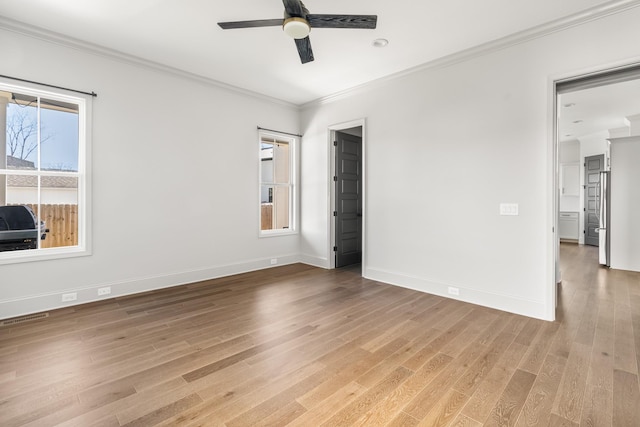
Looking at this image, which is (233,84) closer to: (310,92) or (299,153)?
(310,92)

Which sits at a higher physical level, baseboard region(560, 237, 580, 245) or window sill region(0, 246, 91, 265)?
window sill region(0, 246, 91, 265)

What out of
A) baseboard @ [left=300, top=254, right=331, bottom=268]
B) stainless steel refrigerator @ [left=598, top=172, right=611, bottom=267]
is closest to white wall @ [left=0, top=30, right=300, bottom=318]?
baseboard @ [left=300, top=254, right=331, bottom=268]

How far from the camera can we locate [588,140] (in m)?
8.29

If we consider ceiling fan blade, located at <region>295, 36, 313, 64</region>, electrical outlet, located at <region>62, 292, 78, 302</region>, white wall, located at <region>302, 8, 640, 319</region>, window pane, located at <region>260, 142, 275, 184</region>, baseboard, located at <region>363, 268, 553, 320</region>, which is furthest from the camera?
window pane, located at <region>260, 142, 275, 184</region>

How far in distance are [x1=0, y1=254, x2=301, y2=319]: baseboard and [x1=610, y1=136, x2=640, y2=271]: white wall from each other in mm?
6112

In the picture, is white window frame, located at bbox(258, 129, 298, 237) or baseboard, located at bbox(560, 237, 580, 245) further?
baseboard, located at bbox(560, 237, 580, 245)

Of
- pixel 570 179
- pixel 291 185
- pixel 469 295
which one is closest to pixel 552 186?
pixel 469 295

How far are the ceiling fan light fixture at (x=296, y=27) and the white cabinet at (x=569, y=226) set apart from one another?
31.7 feet

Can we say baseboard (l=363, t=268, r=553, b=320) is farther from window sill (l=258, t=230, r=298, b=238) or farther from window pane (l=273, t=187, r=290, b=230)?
window pane (l=273, t=187, r=290, b=230)

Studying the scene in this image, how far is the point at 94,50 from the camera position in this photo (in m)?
3.63

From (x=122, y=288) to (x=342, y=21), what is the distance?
13.0 ft

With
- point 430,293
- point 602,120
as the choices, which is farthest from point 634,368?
point 602,120

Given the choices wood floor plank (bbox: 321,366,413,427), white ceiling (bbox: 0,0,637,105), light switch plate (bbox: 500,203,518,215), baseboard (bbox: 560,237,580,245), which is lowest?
wood floor plank (bbox: 321,366,413,427)

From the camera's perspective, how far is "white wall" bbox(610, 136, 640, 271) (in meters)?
5.32
